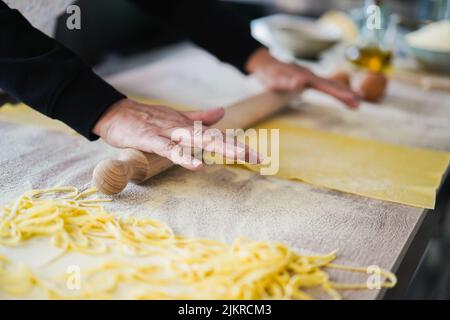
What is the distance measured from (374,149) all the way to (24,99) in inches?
29.0

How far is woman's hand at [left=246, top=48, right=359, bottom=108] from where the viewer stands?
1484mm

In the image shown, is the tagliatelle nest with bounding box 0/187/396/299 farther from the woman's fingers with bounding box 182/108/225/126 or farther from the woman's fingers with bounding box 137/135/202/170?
the woman's fingers with bounding box 182/108/225/126

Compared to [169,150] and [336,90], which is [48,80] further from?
[336,90]

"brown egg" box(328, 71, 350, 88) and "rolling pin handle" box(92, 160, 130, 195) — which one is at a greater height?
"rolling pin handle" box(92, 160, 130, 195)

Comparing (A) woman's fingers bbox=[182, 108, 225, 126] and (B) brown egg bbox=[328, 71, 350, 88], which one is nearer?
(A) woman's fingers bbox=[182, 108, 225, 126]

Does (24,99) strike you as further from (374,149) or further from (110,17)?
(110,17)

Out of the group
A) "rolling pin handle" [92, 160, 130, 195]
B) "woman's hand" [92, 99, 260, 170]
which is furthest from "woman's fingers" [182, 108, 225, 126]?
"rolling pin handle" [92, 160, 130, 195]

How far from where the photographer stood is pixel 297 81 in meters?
1.48

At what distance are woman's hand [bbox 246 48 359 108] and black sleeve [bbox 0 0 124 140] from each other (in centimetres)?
61

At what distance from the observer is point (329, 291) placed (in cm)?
71

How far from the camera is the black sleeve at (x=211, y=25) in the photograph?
4.94 feet

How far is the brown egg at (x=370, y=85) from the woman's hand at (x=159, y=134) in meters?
0.77

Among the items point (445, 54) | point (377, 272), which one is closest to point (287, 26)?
point (445, 54)

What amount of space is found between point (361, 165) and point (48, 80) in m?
0.62
